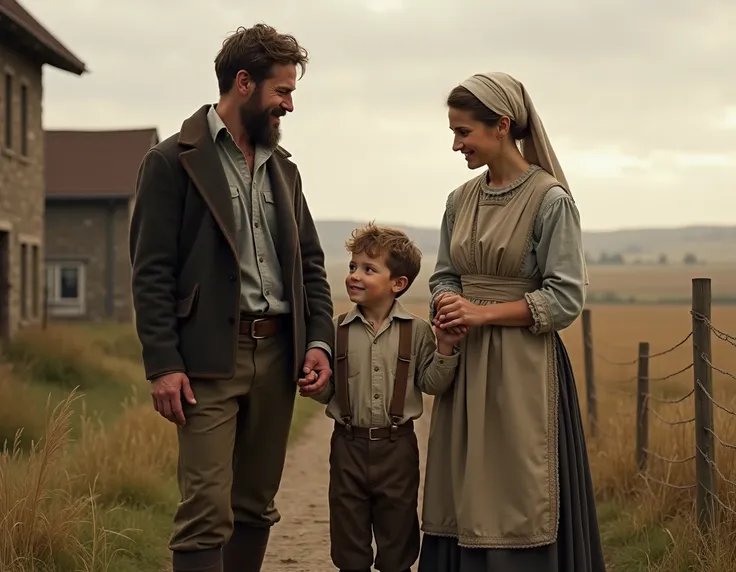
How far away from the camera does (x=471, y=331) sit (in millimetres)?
3809

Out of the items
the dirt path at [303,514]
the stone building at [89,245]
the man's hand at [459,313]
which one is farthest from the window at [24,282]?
the man's hand at [459,313]

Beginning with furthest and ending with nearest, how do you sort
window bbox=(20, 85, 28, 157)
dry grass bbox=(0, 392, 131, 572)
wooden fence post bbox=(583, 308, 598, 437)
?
window bbox=(20, 85, 28, 157) → wooden fence post bbox=(583, 308, 598, 437) → dry grass bbox=(0, 392, 131, 572)

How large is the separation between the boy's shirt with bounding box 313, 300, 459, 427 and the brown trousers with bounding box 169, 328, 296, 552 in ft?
0.65

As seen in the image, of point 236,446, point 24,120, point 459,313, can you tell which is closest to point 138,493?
point 236,446

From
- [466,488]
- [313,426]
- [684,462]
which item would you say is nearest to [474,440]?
[466,488]

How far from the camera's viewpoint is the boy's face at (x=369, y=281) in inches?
160

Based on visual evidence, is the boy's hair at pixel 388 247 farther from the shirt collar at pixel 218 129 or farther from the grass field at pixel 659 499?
the grass field at pixel 659 499

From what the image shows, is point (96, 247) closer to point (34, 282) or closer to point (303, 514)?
point (34, 282)

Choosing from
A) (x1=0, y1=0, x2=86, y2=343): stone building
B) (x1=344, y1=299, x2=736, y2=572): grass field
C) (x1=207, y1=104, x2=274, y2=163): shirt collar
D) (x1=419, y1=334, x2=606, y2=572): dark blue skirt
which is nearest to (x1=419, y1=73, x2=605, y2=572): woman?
(x1=419, y1=334, x2=606, y2=572): dark blue skirt


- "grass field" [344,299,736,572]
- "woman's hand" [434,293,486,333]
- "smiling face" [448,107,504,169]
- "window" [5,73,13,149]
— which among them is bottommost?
"grass field" [344,299,736,572]

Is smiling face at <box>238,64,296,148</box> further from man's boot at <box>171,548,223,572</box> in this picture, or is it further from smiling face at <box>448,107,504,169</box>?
man's boot at <box>171,548,223,572</box>

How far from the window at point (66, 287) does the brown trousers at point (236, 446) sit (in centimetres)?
2326

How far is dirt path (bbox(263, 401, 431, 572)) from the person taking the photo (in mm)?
5645

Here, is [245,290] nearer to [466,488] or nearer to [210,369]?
[210,369]
